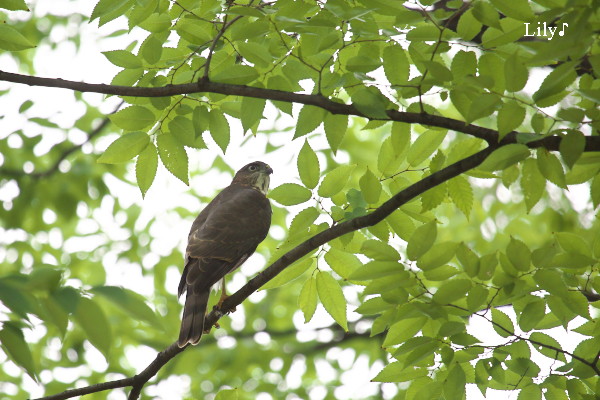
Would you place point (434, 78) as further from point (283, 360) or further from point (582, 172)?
point (283, 360)

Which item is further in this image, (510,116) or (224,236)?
(224,236)

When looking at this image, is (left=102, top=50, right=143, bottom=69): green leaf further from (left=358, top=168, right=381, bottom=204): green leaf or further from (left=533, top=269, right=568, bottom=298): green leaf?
(left=533, top=269, right=568, bottom=298): green leaf

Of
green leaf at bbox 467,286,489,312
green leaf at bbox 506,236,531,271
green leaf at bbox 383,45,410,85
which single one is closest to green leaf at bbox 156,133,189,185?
green leaf at bbox 383,45,410,85

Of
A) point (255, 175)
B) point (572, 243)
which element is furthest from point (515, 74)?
point (255, 175)

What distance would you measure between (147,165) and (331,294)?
1.28m

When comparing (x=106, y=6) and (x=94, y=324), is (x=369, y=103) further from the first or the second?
(x=94, y=324)

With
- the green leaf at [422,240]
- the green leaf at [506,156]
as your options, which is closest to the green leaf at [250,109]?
the green leaf at [422,240]

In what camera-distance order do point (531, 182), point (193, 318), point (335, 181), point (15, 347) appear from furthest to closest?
point (193, 318)
point (335, 181)
point (531, 182)
point (15, 347)

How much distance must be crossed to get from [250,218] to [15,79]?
3.29 meters

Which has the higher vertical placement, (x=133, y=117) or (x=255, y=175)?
(x=133, y=117)

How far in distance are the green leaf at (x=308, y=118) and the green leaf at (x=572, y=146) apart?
1132 mm

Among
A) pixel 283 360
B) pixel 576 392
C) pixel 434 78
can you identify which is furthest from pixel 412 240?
pixel 283 360

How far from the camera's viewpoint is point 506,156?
8.89 feet

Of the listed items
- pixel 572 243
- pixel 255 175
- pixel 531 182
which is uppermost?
pixel 531 182
